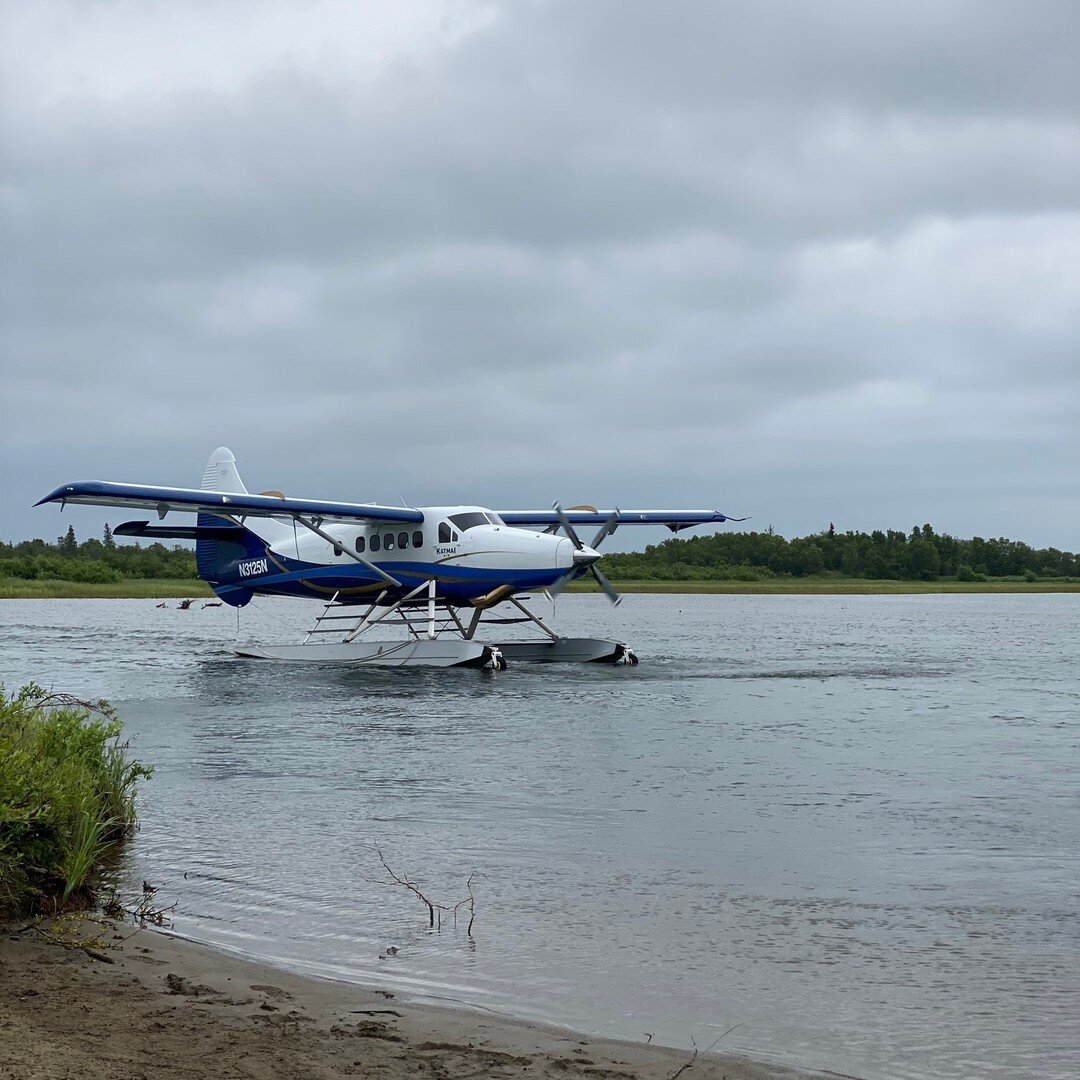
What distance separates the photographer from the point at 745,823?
913 centimetres

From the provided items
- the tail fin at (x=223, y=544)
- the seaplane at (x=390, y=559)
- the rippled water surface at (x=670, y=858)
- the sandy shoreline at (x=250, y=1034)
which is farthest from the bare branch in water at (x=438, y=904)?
the tail fin at (x=223, y=544)

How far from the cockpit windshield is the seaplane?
Answer: 0.03 metres

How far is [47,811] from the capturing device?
5.72 m

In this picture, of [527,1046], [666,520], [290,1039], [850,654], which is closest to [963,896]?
[527,1046]

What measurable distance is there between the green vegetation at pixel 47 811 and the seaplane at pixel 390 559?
13775 mm

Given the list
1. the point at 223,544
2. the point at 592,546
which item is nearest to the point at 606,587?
the point at 592,546

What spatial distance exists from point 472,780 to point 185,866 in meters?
4.16

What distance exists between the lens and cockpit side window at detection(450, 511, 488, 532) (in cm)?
2408

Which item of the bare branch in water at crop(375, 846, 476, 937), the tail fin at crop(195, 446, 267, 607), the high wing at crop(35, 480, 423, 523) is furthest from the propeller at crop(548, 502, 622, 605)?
the bare branch in water at crop(375, 846, 476, 937)

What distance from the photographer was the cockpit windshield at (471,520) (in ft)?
79.0

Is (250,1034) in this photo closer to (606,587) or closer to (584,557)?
(584,557)

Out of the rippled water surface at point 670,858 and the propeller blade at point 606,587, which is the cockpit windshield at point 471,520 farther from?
the rippled water surface at point 670,858

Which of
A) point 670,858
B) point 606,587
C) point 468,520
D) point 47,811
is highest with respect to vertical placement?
point 468,520

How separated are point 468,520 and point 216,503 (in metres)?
5.14
